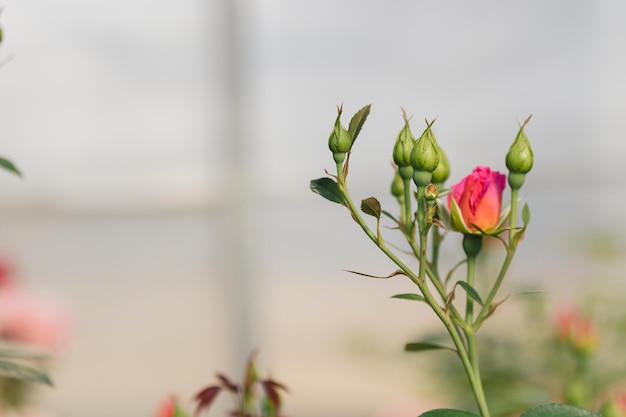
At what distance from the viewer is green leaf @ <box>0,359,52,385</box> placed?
28cm

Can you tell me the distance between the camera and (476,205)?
0.84 feet

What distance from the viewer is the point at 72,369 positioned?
2.55m

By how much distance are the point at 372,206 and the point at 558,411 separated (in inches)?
2.8

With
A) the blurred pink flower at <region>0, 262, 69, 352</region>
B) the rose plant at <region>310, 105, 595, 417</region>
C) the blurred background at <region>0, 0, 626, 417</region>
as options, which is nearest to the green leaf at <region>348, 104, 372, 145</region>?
the rose plant at <region>310, 105, 595, 417</region>

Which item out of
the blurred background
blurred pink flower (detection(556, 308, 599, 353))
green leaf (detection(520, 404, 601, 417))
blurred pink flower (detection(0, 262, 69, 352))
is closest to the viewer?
green leaf (detection(520, 404, 601, 417))

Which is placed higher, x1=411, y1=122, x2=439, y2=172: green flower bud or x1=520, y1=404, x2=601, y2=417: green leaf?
x1=411, y1=122, x2=439, y2=172: green flower bud

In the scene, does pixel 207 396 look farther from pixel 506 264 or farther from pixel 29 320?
pixel 29 320

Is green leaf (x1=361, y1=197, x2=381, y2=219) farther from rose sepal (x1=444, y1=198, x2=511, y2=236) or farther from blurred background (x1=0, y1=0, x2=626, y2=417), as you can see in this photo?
blurred background (x1=0, y1=0, x2=626, y2=417)

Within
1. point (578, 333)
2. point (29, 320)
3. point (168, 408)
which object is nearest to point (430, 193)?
point (168, 408)

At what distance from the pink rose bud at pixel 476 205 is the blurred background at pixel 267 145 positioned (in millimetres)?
2042

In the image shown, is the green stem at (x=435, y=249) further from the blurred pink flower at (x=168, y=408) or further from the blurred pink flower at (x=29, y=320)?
the blurred pink flower at (x=29, y=320)

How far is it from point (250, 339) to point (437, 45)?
96 cm

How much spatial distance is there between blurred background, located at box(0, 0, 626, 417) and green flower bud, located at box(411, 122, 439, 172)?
81.3 inches

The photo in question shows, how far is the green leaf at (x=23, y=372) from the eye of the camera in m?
0.28
